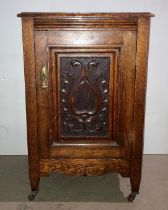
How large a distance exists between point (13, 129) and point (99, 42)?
1.06 meters

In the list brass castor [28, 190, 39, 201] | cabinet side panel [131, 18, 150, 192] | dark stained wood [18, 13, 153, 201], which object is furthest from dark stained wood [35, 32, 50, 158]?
cabinet side panel [131, 18, 150, 192]

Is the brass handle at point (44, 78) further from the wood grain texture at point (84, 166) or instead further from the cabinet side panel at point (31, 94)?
the wood grain texture at point (84, 166)

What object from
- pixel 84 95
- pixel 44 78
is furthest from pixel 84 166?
pixel 44 78

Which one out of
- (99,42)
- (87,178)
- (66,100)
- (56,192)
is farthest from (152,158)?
(99,42)

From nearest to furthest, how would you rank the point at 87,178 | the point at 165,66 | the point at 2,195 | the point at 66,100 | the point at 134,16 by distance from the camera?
the point at 134,16, the point at 66,100, the point at 2,195, the point at 87,178, the point at 165,66

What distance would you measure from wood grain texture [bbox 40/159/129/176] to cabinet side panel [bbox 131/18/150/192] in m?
0.06

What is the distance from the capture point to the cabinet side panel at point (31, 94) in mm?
1308

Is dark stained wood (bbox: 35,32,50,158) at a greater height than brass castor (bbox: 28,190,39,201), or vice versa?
dark stained wood (bbox: 35,32,50,158)

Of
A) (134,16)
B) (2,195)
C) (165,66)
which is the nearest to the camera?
(134,16)

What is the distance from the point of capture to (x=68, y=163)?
4.91ft

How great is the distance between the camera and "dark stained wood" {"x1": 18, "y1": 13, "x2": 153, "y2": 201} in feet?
4.30

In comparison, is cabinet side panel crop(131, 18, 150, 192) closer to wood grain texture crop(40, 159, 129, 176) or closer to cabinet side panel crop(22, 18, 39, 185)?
wood grain texture crop(40, 159, 129, 176)

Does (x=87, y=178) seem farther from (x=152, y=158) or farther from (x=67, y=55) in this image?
(x=67, y=55)

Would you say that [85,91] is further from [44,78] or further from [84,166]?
[84,166]
